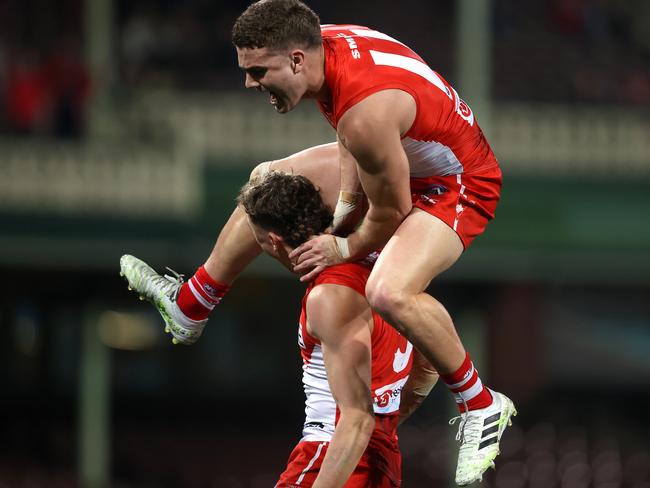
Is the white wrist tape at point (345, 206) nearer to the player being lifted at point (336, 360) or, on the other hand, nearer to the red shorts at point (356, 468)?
the player being lifted at point (336, 360)

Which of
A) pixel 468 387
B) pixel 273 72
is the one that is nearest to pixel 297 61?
pixel 273 72

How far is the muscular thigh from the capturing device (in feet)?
16.5

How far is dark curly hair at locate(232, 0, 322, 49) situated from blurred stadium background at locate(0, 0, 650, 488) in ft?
27.6

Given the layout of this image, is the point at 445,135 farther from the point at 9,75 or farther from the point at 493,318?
the point at 493,318

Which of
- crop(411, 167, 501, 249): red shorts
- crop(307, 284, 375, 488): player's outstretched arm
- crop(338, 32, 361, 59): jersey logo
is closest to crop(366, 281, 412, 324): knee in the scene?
crop(307, 284, 375, 488): player's outstretched arm

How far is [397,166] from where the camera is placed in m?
4.93

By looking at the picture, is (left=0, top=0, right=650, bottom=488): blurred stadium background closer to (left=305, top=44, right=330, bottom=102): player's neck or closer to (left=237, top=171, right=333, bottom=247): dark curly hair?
(left=237, top=171, right=333, bottom=247): dark curly hair

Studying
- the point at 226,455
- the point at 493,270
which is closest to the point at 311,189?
the point at 493,270

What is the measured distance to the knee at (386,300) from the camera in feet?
16.1

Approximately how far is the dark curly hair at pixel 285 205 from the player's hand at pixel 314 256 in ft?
0.18

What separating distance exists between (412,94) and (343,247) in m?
0.62

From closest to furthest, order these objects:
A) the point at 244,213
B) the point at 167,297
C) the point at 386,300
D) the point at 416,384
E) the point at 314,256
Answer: the point at 386,300, the point at 314,256, the point at 244,213, the point at 416,384, the point at 167,297

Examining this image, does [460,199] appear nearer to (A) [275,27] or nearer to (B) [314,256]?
(B) [314,256]

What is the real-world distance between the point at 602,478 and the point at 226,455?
4.85 metres
